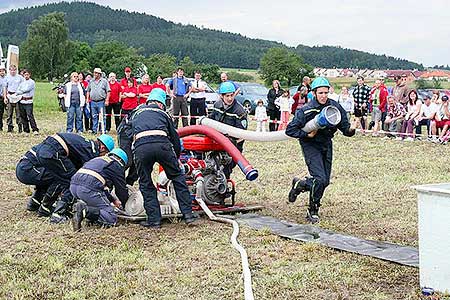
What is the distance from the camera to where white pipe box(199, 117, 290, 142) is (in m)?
8.23

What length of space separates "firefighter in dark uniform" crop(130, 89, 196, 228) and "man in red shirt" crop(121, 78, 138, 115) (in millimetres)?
9784

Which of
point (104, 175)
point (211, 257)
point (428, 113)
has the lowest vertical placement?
point (211, 257)

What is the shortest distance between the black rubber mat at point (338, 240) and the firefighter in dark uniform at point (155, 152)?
82 centimetres

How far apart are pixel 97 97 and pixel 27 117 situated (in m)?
1.92

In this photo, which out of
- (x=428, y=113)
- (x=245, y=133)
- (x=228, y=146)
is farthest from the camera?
(x=428, y=113)

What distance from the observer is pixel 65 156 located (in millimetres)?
8242

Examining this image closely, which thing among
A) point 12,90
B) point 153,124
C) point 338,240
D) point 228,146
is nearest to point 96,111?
point 12,90

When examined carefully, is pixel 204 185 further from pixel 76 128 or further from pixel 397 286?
pixel 76 128

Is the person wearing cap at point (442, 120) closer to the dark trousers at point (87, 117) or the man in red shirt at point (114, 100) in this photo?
the man in red shirt at point (114, 100)

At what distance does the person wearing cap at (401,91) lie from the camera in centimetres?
1828

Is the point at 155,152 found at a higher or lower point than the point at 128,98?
lower

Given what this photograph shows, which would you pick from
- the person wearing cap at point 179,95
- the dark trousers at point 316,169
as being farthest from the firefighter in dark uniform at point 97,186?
the person wearing cap at point 179,95

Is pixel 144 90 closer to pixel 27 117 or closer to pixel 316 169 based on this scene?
pixel 27 117

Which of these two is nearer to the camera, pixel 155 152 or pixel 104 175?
pixel 155 152
